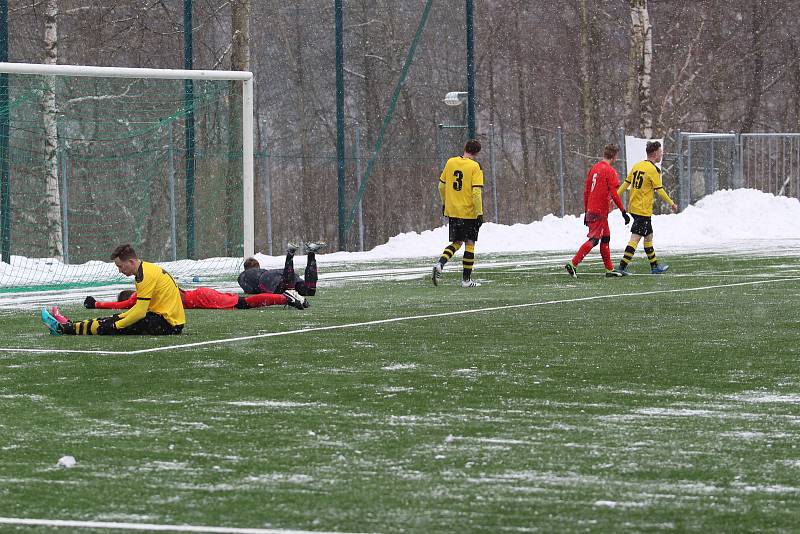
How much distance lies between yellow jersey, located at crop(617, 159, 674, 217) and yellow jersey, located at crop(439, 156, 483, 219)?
2.76m

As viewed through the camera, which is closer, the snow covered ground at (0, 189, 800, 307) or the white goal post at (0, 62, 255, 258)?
the white goal post at (0, 62, 255, 258)

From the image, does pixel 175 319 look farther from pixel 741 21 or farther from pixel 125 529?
pixel 741 21

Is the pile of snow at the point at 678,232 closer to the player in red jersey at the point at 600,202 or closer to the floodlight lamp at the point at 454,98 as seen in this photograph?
the floodlight lamp at the point at 454,98

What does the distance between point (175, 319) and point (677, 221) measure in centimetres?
2285

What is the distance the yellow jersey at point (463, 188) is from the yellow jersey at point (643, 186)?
2762 mm

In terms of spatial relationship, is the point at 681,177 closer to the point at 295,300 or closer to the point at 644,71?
the point at 644,71

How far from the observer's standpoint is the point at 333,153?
155ft

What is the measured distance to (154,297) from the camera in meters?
13.9

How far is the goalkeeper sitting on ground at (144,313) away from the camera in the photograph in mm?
13516

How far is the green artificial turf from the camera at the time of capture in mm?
6914

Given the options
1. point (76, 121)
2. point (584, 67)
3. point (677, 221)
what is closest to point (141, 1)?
point (76, 121)

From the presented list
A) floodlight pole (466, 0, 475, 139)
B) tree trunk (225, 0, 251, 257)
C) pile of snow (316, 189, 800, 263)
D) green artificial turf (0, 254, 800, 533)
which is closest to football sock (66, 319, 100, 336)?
green artificial turf (0, 254, 800, 533)

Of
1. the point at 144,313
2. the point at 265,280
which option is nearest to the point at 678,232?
the point at 265,280

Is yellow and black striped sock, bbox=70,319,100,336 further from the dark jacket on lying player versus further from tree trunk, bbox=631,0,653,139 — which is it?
tree trunk, bbox=631,0,653,139
